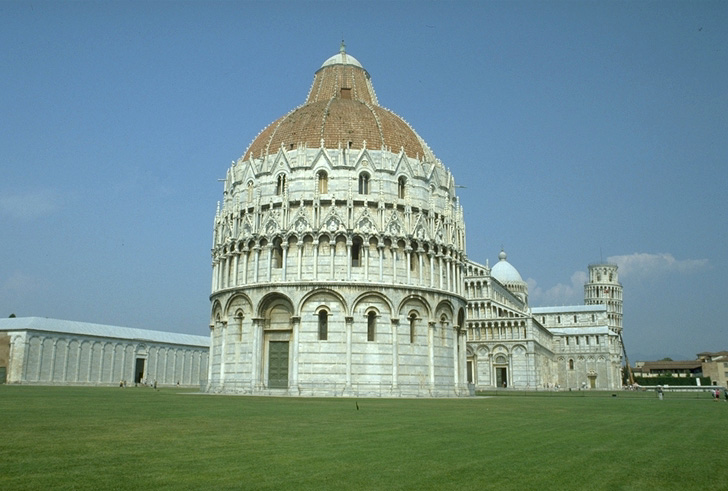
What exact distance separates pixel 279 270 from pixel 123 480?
40065mm

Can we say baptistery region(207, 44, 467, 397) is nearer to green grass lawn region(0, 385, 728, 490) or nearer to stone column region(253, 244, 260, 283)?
stone column region(253, 244, 260, 283)

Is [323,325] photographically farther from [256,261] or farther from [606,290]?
[606,290]

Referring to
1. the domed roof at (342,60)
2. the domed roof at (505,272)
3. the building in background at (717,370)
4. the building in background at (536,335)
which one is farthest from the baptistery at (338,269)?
the building in background at (717,370)

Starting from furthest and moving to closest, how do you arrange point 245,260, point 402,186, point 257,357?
point 402,186 → point 245,260 → point 257,357

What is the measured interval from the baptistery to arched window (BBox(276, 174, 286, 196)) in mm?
88

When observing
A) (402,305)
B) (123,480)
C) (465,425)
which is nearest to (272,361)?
(402,305)

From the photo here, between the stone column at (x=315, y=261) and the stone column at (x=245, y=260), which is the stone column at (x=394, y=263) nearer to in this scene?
the stone column at (x=315, y=261)

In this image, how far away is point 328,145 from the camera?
175 ft

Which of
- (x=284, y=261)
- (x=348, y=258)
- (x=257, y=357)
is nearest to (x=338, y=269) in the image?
(x=348, y=258)

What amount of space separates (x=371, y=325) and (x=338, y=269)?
4825mm

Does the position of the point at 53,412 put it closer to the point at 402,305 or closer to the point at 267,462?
the point at 267,462

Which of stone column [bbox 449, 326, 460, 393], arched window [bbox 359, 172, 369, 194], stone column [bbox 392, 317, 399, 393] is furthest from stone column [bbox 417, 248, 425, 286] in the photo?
arched window [bbox 359, 172, 369, 194]

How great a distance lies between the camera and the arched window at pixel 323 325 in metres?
48.3

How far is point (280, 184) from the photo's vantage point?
52.8 m
